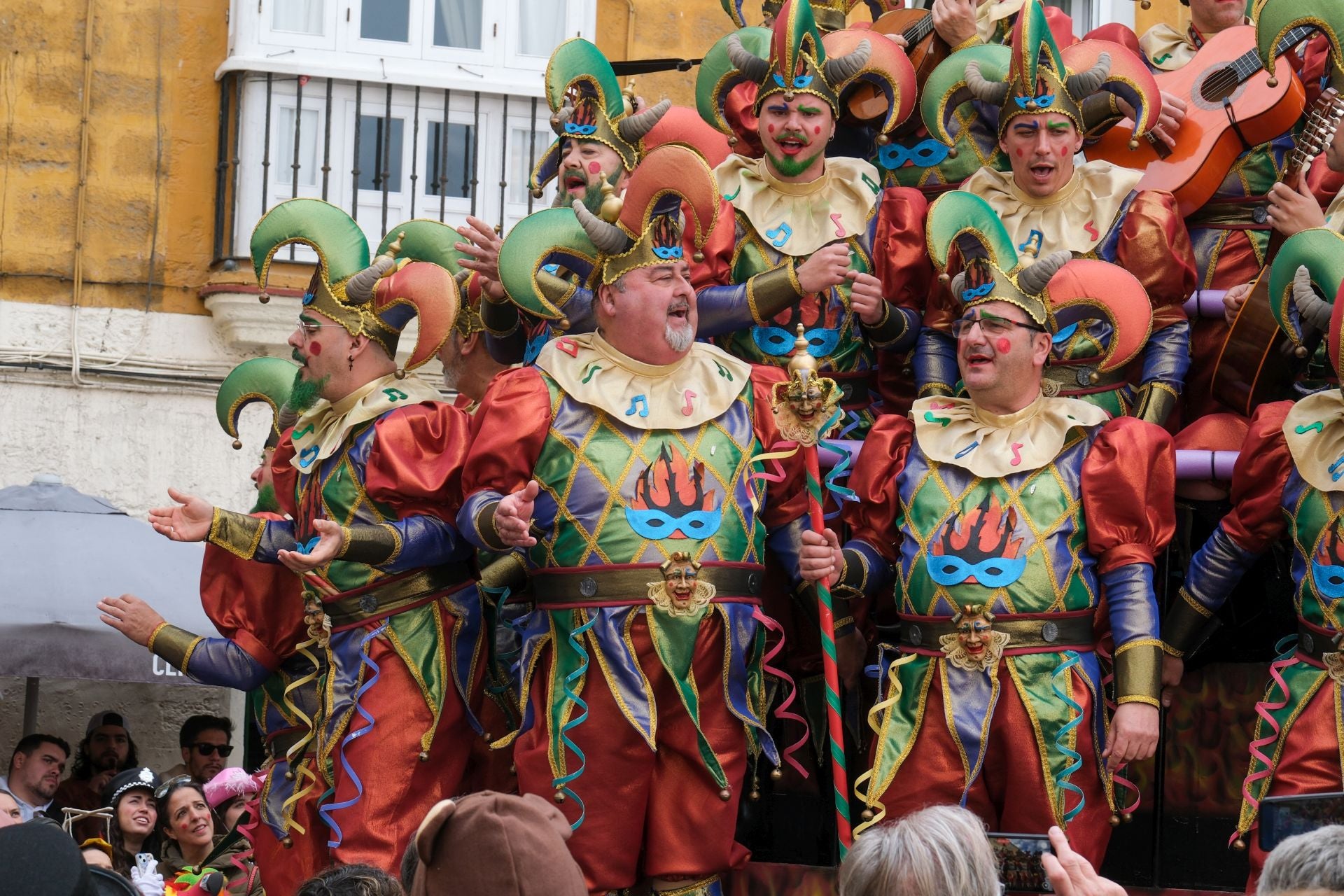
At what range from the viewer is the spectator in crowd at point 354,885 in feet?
Answer: 12.7

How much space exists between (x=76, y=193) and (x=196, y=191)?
603 mm

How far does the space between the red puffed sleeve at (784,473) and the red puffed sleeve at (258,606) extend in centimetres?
174

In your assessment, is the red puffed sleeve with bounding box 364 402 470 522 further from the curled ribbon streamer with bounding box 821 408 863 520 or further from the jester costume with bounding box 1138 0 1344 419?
the jester costume with bounding box 1138 0 1344 419

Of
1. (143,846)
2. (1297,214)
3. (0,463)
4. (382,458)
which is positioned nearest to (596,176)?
(382,458)

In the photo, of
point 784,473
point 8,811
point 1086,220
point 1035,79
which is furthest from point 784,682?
point 8,811

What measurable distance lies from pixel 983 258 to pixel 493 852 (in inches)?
121

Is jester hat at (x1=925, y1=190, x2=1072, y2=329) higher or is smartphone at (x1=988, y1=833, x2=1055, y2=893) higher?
jester hat at (x1=925, y1=190, x2=1072, y2=329)

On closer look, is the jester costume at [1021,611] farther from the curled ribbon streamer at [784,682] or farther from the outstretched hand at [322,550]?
the outstretched hand at [322,550]

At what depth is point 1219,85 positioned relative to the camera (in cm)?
720

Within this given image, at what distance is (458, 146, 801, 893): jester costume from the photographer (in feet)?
19.0

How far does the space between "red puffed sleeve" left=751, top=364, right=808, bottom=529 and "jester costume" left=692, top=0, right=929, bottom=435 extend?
445 mm

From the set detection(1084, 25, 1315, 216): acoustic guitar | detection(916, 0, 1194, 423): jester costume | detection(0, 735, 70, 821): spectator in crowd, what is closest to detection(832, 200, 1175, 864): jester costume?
detection(916, 0, 1194, 423): jester costume

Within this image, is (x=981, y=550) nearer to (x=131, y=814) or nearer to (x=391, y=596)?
(x=391, y=596)

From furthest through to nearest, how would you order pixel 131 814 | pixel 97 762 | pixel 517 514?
1. pixel 97 762
2. pixel 131 814
3. pixel 517 514
